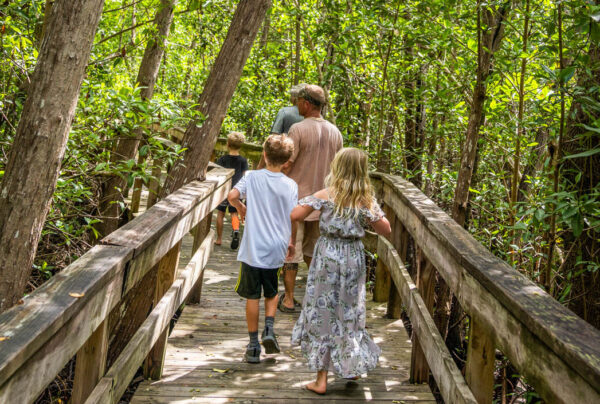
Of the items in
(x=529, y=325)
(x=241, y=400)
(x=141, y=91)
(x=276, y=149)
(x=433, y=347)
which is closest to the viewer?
(x=529, y=325)

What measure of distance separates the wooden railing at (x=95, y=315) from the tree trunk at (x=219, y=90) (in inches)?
41.7

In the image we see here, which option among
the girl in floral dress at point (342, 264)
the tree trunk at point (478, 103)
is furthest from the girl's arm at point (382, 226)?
the tree trunk at point (478, 103)

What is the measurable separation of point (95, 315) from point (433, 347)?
1.78m

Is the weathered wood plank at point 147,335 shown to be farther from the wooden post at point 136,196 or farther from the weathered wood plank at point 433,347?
the wooden post at point 136,196

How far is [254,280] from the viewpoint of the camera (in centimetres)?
427

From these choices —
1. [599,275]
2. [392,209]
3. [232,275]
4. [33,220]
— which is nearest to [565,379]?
[599,275]

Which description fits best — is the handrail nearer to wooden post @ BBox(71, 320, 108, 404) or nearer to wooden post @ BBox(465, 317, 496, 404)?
wooden post @ BBox(465, 317, 496, 404)

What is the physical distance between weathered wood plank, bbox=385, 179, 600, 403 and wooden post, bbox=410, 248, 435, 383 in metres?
0.75

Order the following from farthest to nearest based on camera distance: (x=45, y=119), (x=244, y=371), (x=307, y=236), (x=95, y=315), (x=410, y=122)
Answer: (x=410, y=122)
(x=307, y=236)
(x=244, y=371)
(x=45, y=119)
(x=95, y=315)

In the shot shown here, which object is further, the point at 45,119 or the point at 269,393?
the point at 269,393

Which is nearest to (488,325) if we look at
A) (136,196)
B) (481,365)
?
(481,365)

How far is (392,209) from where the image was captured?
17.9 ft

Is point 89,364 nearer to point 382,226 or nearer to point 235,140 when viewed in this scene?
point 382,226

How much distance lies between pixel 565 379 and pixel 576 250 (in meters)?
2.25
